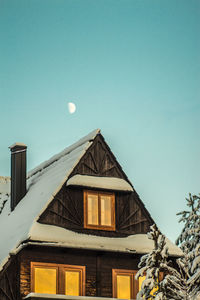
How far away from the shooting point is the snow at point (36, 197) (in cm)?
3358

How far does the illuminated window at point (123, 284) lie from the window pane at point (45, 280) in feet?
9.55

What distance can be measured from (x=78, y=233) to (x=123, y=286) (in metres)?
3.09

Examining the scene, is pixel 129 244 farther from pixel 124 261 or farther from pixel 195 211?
pixel 195 211

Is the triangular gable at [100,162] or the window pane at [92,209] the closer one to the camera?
the window pane at [92,209]

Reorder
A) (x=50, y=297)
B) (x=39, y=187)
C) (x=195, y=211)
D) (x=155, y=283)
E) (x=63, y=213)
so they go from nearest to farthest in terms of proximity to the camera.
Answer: (x=155, y=283)
(x=50, y=297)
(x=63, y=213)
(x=39, y=187)
(x=195, y=211)

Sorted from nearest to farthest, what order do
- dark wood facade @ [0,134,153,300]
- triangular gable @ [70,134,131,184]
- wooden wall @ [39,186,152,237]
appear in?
dark wood facade @ [0,134,153,300], wooden wall @ [39,186,152,237], triangular gable @ [70,134,131,184]

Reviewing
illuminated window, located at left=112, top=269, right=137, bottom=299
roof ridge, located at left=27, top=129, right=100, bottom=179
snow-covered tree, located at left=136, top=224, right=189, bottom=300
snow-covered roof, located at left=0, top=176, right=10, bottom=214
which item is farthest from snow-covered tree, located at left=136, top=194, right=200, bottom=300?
snow-covered roof, located at left=0, top=176, right=10, bottom=214

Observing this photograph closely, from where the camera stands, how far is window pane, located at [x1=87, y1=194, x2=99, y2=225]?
35.0 meters

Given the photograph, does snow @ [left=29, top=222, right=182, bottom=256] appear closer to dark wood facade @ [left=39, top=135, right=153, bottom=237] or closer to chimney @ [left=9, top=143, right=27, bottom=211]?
dark wood facade @ [left=39, top=135, right=153, bottom=237]

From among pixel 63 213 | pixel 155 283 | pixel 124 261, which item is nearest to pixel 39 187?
pixel 63 213

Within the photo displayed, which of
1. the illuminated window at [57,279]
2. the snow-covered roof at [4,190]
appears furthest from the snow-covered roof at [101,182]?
the snow-covered roof at [4,190]

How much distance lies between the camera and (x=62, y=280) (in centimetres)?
3325

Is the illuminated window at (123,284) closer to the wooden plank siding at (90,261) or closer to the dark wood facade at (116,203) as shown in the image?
the wooden plank siding at (90,261)

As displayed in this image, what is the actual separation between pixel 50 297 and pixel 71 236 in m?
2.95
